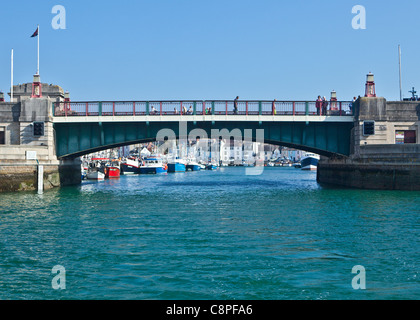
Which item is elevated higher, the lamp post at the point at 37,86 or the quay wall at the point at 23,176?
the lamp post at the point at 37,86

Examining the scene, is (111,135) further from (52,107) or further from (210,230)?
(210,230)

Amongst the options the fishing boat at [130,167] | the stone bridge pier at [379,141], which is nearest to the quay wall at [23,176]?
the stone bridge pier at [379,141]

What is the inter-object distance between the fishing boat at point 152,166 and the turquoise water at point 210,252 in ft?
286

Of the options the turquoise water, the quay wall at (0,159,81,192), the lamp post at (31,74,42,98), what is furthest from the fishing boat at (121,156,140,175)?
the turquoise water

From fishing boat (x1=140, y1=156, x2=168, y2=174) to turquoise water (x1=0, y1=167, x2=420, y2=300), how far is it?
3433 inches

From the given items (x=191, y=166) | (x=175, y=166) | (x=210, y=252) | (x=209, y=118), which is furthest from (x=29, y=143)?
(x=191, y=166)

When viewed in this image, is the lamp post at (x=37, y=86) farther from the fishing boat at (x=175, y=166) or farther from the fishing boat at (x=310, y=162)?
the fishing boat at (x=310, y=162)

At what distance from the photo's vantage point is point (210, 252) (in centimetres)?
1738

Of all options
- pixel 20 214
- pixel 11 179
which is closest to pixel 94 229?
pixel 20 214

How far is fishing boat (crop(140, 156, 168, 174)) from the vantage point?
11841 centimetres

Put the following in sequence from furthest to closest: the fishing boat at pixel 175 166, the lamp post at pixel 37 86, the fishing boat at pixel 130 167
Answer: the fishing boat at pixel 175 166 → the fishing boat at pixel 130 167 → the lamp post at pixel 37 86

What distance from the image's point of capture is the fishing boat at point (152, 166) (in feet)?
388
